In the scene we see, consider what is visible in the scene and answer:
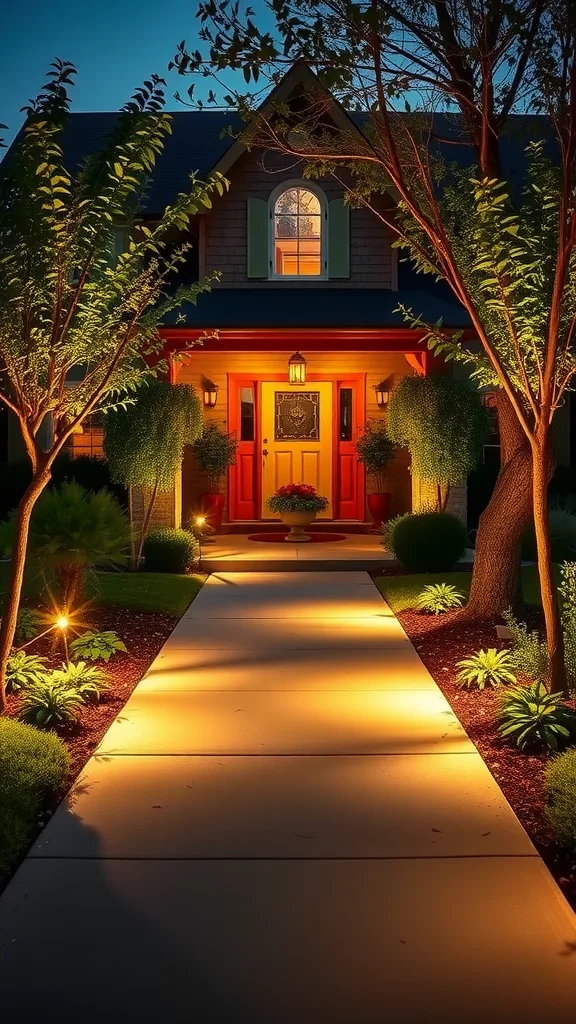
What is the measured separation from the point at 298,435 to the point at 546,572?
1067 cm

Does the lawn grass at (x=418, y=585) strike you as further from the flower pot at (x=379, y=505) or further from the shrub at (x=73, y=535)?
the flower pot at (x=379, y=505)

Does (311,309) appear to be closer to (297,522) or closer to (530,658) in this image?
(297,522)

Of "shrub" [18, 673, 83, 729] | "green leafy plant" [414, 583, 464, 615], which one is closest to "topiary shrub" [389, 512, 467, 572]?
"green leafy plant" [414, 583, 464, 615]

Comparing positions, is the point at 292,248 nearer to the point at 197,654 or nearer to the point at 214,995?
the point at 197,654

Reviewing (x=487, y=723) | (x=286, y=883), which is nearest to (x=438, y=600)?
(x=487, y=723)

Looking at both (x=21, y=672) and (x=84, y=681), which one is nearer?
(x=84, y=681)

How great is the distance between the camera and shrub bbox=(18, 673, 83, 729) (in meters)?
5.98

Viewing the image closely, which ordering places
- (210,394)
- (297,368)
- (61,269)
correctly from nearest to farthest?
1. (61,269)
2. (297,368)
3. (210,394)

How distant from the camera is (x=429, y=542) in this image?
12.1 m

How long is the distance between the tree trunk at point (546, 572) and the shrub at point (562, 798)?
4.29 feet

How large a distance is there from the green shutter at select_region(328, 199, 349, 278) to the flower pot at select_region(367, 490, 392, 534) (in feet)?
11.1

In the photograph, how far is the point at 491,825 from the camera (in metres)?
4.39

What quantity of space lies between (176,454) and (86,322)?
6.55 meters

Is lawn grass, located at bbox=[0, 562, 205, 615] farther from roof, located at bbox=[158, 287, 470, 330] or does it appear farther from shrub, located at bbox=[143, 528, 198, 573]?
roof, located at bbox=[158, 287, 470, 330]
